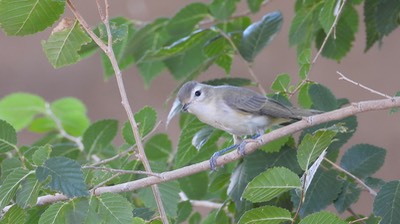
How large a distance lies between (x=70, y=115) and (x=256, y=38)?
0.89 meters

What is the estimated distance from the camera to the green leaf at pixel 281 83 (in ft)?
6.11

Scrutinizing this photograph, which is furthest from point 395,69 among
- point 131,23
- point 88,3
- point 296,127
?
point 296,127

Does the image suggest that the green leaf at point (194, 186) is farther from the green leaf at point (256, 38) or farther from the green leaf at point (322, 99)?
the green leaf at point (322, 99)

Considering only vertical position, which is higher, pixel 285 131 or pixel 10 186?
pixel 10 186

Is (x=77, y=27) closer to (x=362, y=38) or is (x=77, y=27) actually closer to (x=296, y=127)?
(x=296, y=127)

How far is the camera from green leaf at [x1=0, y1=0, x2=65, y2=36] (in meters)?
1.53

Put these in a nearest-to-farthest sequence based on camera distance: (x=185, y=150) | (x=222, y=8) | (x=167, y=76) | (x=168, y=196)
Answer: (x=168, y=196) → (x=185, y=150) → (x=222, y=8) → (x=167, y=76)

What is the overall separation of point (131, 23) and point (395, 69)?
2.15m

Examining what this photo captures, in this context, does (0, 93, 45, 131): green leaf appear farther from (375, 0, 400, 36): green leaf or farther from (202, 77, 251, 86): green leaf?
(375, 0, 400, 36): green leaf

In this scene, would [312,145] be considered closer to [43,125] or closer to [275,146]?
[275,146]

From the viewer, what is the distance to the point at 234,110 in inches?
82.5

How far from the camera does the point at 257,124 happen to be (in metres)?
2.05

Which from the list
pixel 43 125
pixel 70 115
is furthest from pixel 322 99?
pixel 43 125

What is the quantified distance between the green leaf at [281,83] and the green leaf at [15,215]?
2.35ft
